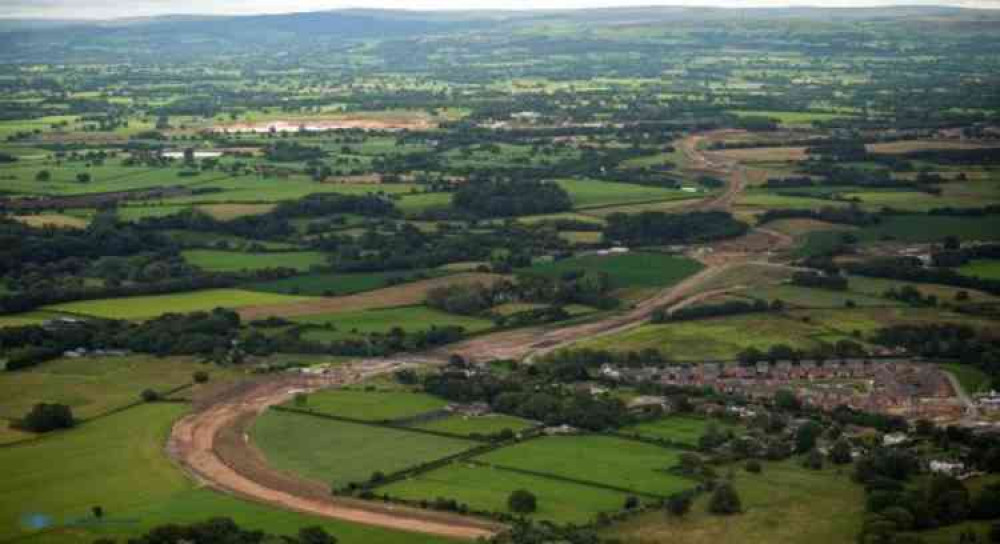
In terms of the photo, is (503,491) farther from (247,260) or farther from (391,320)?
(247,260)

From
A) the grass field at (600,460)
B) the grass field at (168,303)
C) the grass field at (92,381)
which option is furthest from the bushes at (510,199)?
the grass field at (600,460)

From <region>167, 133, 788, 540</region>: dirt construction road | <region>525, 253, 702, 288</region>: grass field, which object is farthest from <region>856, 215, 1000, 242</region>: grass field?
<region>525, 253, 702, 288</region>: grass field

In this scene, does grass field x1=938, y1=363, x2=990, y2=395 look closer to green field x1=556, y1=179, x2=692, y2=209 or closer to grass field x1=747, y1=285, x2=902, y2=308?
grass field x1=747, y1=285, x2=902, y2=308

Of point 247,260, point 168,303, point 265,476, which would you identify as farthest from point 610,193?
point 265,476

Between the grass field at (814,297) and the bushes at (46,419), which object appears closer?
the bushes at (46,419)

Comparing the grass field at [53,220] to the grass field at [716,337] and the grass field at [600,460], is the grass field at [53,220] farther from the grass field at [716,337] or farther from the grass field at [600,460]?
the grass field at [600,460]

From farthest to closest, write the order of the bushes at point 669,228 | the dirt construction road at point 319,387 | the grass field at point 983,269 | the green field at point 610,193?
the green field at point 610,193 → the bushes at point 669,228 → the grass field at point 983,269 → the dirt construction road at point 319,387
